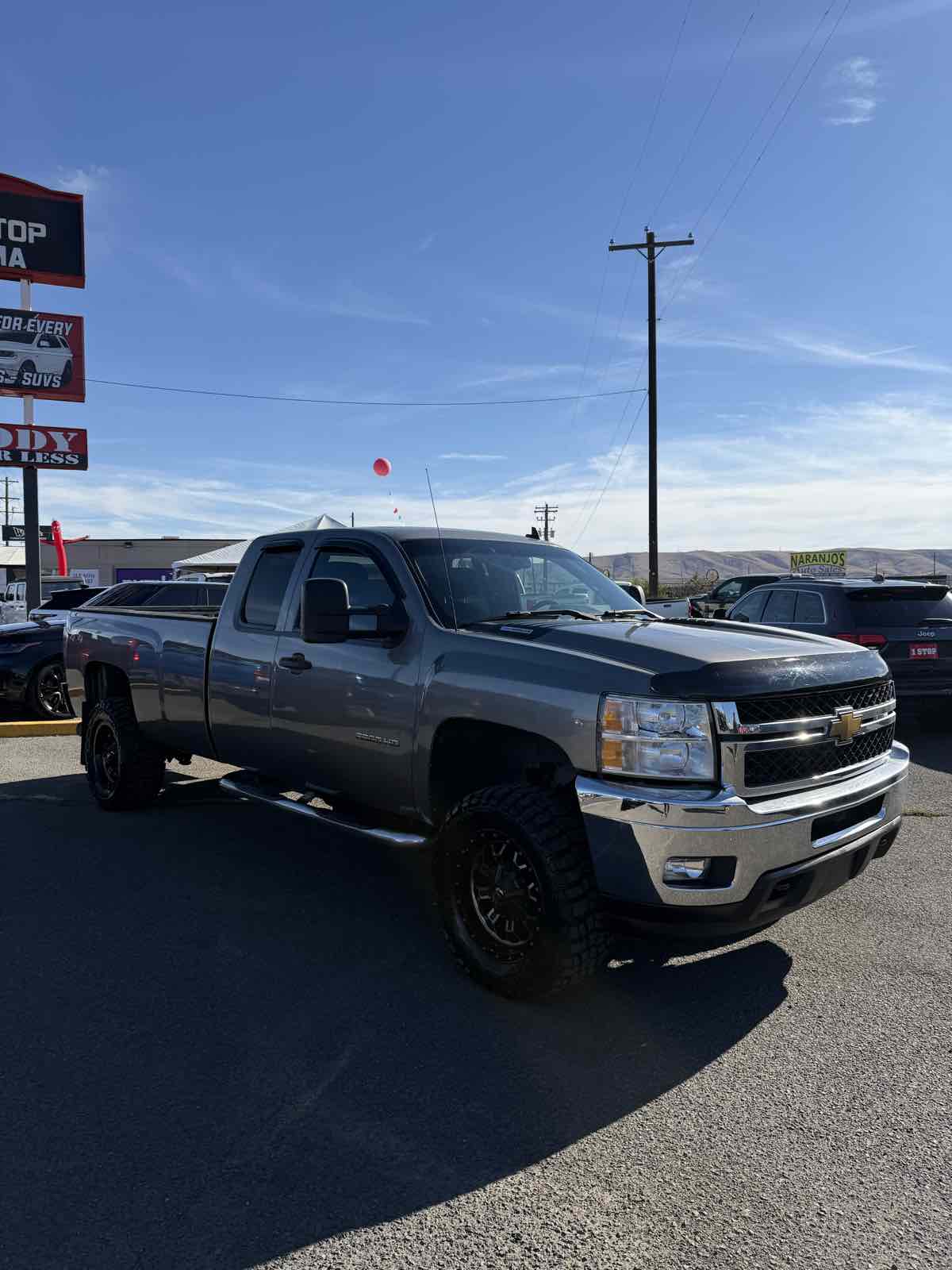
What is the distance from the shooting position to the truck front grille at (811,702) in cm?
332

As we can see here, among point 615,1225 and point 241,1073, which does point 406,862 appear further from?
point 615,1225

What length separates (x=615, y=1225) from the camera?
2342 millimetres

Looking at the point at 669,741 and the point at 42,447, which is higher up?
the point at 42,447

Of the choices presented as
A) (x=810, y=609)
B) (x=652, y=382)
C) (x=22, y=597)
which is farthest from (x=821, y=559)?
(x=810, y=609)

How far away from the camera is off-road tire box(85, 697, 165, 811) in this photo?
6461mm

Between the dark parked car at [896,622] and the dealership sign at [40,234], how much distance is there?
19.4 meters

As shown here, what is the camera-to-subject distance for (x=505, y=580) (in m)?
4.66

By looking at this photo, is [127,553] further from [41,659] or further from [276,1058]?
[276,1058]

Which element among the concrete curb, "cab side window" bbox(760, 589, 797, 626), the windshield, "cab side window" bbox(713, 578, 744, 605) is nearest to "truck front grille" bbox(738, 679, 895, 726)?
the windshield

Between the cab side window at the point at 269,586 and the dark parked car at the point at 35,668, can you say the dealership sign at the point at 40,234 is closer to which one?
the dark parked car at the point at 35,668

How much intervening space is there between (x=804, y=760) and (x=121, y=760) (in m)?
4.77

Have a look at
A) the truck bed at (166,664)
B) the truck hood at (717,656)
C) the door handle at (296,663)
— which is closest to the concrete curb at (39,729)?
the truck bed at (166,664)

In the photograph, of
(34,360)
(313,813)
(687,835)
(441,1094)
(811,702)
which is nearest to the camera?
(441,1094)

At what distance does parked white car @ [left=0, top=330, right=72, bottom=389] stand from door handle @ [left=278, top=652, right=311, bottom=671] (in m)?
19.8
